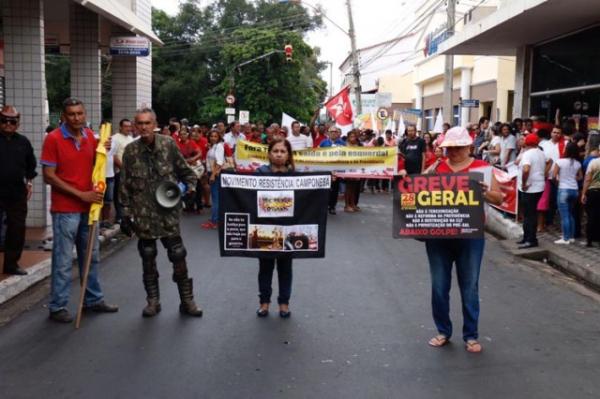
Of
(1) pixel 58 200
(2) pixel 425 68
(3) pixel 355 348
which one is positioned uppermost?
(2) pixel 425 68

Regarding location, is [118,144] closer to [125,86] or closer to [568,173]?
[125,86]

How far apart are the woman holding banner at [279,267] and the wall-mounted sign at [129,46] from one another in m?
Answer: 10.4

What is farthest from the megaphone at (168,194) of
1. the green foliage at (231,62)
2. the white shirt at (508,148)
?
the green foliage at (231,62)

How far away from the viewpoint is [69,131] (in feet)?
20.6

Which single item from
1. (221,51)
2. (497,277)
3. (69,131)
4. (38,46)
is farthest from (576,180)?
(221,51)

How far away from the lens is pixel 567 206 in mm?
10578

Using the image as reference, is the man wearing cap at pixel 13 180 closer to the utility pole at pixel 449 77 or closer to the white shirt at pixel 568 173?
the white shirt at pixel 568 173

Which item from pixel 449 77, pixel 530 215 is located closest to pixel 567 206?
pixel 530 215

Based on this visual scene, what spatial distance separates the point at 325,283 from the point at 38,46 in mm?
6532

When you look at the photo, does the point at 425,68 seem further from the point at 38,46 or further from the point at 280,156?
the point at 280,156

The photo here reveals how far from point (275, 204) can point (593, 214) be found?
237 inches

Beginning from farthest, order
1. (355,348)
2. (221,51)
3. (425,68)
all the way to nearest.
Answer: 1. (221,51)
2. (425,68)
3. (355,348)

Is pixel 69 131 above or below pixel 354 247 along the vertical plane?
above

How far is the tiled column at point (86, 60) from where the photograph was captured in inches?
570
